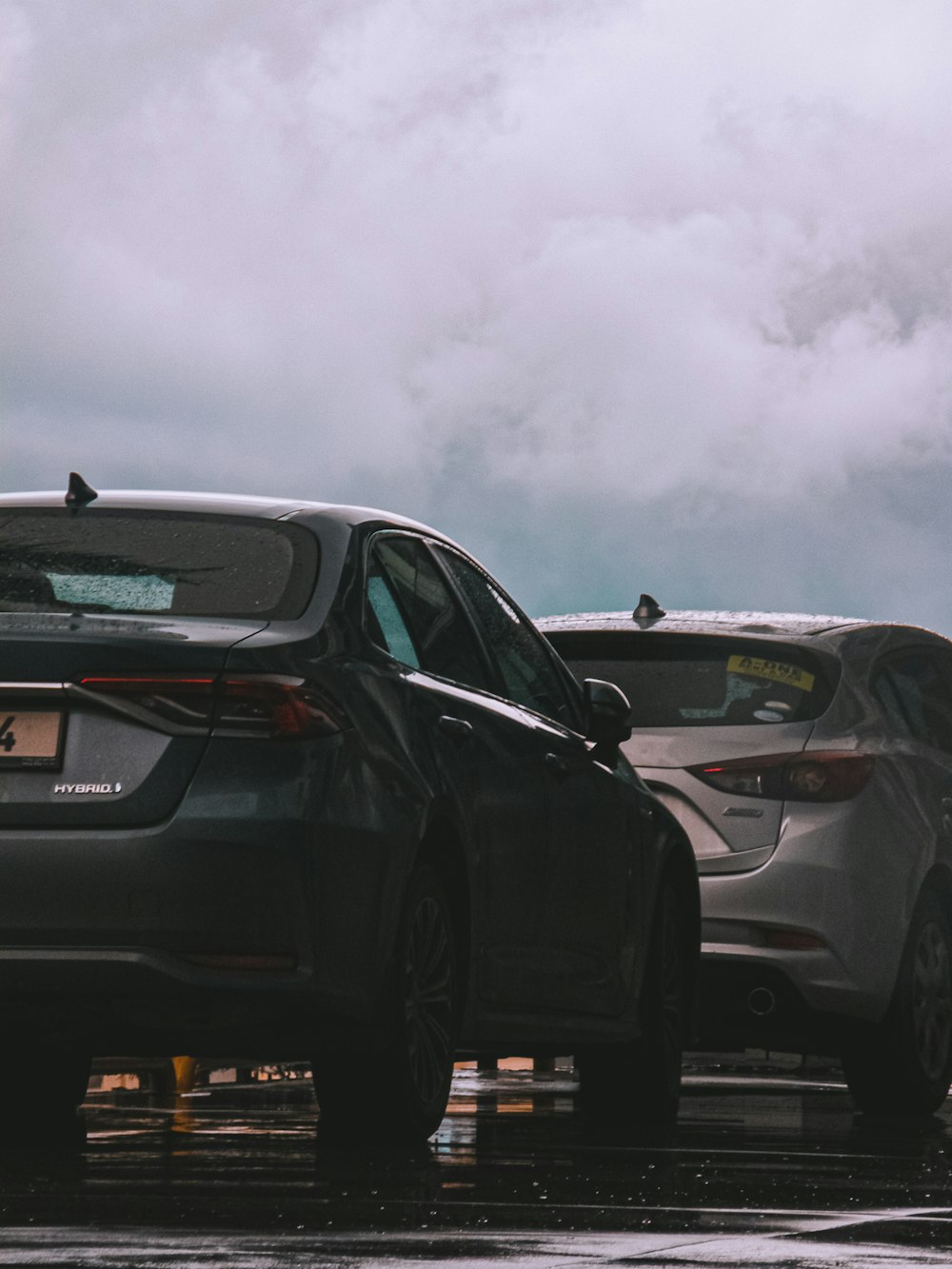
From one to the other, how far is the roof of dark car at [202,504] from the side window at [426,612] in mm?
128

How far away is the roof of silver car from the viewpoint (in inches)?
376

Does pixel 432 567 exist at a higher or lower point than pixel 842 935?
higher

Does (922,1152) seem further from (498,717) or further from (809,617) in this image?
(809,617)

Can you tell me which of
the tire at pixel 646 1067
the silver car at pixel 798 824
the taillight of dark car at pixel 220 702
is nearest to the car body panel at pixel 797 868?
the silver car at pixel 798 824

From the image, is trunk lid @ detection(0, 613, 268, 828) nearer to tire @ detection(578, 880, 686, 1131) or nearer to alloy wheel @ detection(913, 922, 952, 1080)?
tire @ detection(578, 880, 686, 1131)

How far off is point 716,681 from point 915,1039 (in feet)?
4.90

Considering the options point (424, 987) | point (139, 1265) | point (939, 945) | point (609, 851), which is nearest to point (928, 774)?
point (939, 945)

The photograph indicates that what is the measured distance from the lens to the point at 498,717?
717cm

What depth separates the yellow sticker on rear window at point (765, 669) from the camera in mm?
9383

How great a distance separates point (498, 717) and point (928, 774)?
3219 mm

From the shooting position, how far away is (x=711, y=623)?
9.67m

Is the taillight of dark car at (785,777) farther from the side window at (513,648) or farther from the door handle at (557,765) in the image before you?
the door handle at (557,765)

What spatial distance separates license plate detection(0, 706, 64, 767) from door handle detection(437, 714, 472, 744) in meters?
1.15

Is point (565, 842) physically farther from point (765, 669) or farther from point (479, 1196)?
point (479, 1196)
